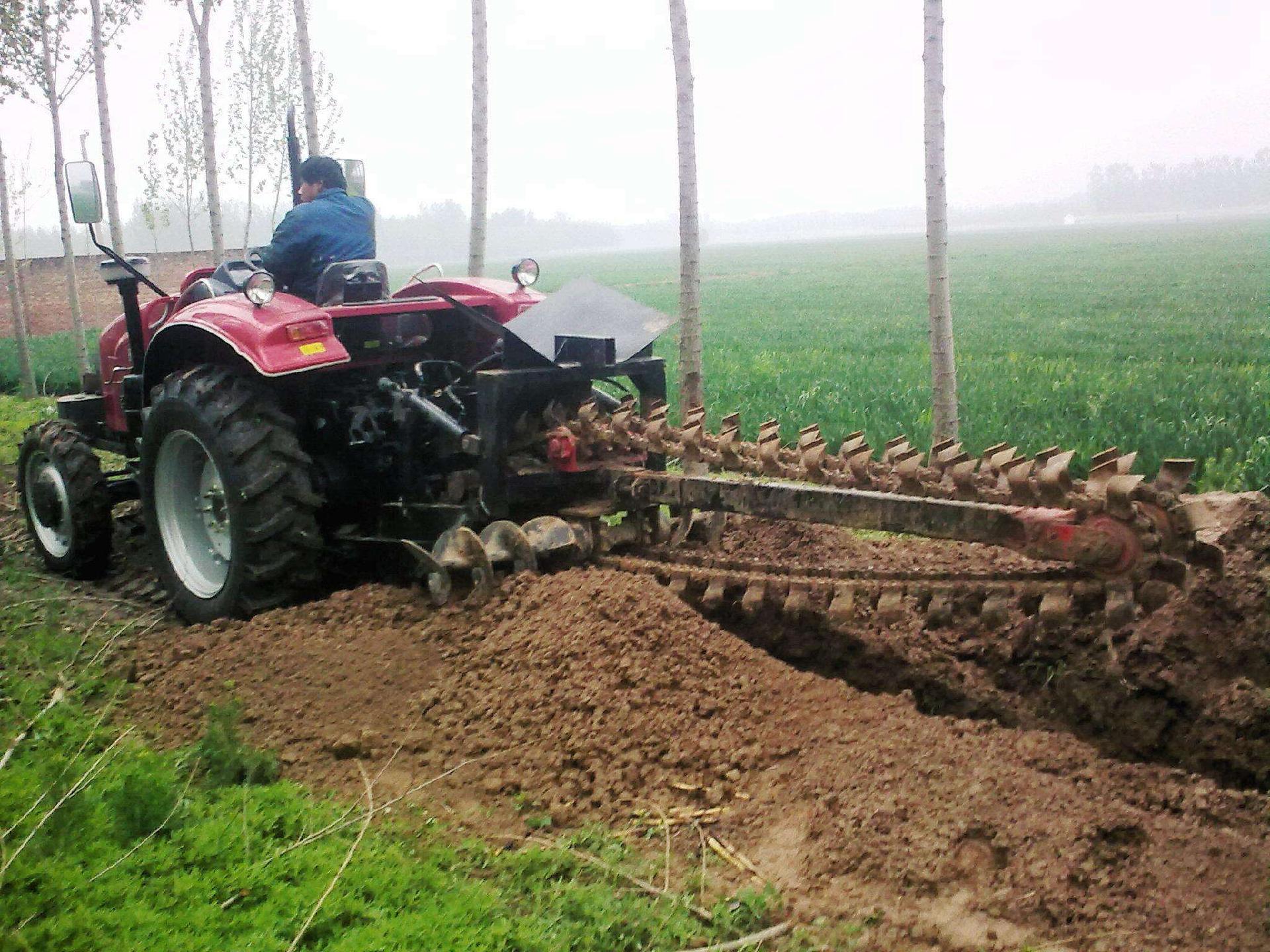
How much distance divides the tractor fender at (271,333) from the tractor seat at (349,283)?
262 millimetres

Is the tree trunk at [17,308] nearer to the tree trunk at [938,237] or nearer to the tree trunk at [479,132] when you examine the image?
the tree trunk at [479,132]

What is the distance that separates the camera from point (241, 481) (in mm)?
4441

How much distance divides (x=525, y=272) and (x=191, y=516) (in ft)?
6.21

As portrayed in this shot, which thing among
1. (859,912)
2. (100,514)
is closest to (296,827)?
(859,912)

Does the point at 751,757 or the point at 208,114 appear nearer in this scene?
the point at 751,757

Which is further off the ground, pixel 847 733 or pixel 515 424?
pixel 515 424

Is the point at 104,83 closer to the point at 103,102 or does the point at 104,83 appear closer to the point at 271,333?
the point at 103,102

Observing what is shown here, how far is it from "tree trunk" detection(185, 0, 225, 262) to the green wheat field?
3.99 m

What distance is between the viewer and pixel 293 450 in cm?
451

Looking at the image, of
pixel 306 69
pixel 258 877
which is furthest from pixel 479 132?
pixel 258 877

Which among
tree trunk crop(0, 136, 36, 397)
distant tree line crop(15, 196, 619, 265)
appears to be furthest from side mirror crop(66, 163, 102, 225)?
distant tree line crop(15, 196, 619, 265)

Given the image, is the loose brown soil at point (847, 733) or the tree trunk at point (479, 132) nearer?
the loose brown soil at point (847, 733)

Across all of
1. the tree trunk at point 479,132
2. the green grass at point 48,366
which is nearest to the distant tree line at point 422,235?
the green grass at point 48,366

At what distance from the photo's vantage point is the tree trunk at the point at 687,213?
7.14m
